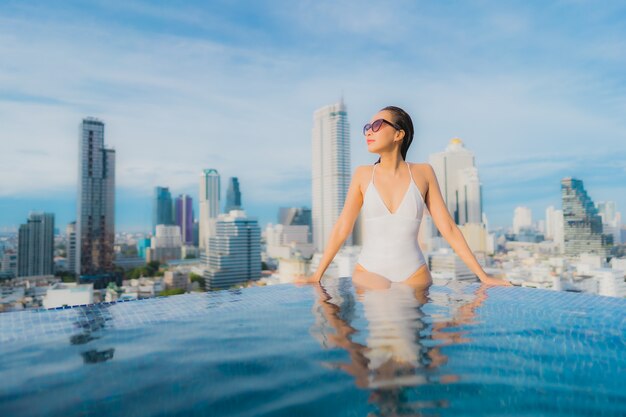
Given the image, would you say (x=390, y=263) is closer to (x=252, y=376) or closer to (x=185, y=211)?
(x=252, y=376)

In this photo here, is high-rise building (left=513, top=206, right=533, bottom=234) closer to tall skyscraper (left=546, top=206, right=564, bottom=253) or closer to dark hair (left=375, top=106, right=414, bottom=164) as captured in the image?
tall skyscraper (left=546, top=206, right=564, bottom=253)

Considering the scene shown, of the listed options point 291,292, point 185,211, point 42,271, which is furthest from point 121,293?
point 185,211

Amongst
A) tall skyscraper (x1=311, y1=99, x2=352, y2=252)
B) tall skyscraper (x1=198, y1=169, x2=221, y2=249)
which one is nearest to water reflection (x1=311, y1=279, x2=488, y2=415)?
tall skyscraper (x1=311, y1=99, x2=352, y2=252)

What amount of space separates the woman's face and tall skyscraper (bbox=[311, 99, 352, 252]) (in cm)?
10042

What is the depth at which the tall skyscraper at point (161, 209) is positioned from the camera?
133375 millimetres

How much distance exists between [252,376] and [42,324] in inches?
56.7

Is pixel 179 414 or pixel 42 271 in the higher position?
pixel 179 414

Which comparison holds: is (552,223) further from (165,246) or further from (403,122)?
(403,122)

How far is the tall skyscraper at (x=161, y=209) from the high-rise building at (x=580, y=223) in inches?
4087

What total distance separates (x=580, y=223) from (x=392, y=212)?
254ft

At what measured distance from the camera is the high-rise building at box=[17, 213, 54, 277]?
6166 cm

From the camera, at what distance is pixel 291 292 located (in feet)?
10.9

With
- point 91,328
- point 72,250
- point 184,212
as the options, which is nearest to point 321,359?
point 91,328

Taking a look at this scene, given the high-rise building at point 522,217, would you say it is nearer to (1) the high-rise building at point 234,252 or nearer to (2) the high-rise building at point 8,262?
(1) the high-rise building at point 234,252
